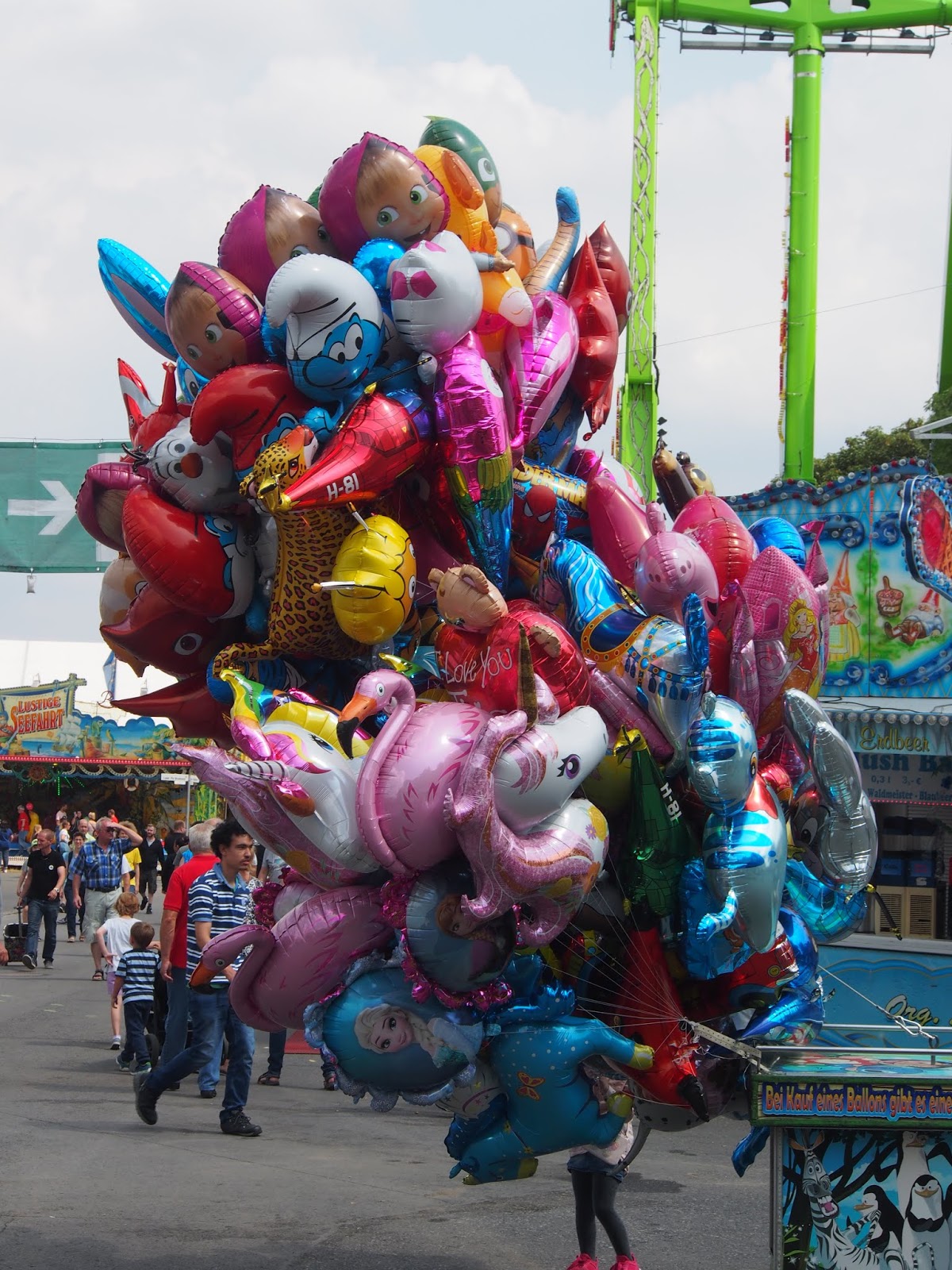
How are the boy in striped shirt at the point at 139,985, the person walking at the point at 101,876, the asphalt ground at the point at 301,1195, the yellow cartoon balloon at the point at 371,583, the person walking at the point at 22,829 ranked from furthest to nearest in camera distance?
1. the person walking at the point at 22,829
2. the person walking at the point at 101,876
3. the boy in striped shirt at the point at 139,985
4. the asphalt ground at the point at 301,1195
5. the yellow cartoon balloon at the point at 371,583

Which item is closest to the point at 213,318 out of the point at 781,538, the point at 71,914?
the point at 781,538

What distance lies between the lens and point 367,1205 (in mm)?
6910

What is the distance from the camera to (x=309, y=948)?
460 cm

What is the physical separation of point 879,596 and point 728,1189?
7758mm

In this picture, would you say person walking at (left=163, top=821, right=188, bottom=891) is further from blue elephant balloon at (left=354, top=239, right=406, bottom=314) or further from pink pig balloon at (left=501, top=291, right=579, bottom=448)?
blue elephant balloon at (left=354, top=239, right=406, bottom=314)

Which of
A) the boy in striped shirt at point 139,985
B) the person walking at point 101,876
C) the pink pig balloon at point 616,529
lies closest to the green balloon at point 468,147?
the pink pig balloon at point 616,529

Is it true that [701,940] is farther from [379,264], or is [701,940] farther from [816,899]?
[379,264]

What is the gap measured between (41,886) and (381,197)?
12362mm

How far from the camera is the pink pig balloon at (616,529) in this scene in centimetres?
529

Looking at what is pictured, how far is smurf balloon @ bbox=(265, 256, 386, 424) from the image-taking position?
4770 mm

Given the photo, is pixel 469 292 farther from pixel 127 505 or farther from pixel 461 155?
pixel 127 505

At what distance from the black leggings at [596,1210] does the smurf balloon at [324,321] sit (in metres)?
2.85

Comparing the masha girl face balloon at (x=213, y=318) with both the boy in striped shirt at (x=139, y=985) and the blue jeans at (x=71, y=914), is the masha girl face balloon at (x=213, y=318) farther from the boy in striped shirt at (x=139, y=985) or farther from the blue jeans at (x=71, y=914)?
the blue jeans at (x=71, y=914)

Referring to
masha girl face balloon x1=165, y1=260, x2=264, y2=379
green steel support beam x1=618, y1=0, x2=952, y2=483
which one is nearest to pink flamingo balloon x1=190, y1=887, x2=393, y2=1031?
masha girl face balloon x1=165, y1=260, x2=264, y2=379
